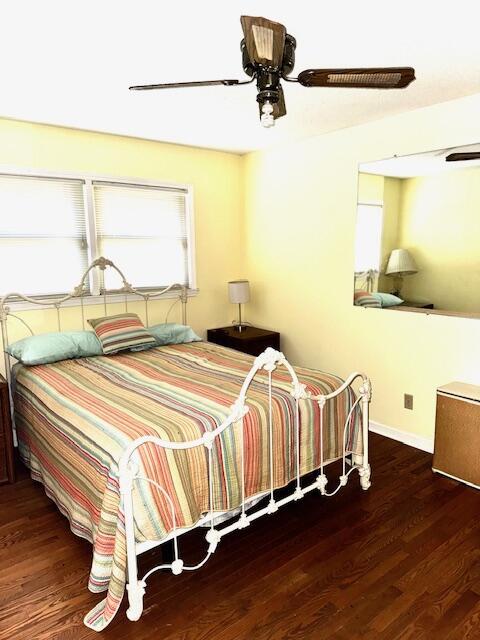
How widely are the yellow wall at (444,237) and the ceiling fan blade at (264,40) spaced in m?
1.84

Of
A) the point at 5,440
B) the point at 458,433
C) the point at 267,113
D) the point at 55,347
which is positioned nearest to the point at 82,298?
the point at 55,347

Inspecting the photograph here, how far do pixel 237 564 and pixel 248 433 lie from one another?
25.0 inches

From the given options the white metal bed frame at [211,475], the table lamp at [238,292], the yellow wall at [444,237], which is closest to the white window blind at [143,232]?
the table lamp at [238,292]

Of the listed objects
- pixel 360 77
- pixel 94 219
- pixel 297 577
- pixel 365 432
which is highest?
pixel 360 77

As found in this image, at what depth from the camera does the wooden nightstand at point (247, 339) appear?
415 centimetres

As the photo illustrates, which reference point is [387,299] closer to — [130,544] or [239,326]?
[239,326]

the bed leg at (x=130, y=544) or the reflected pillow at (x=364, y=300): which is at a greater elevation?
the reflected pillow at (x=364, y=300)

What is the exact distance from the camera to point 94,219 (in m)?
3.75

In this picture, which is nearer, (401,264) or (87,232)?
(401,264)

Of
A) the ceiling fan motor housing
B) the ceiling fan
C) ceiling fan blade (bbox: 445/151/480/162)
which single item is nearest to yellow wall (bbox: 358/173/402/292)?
ceiling fan blade (bbox: 445/151/480/162)

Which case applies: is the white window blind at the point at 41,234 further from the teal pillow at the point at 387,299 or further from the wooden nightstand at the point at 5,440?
the teal pillow at the point at 387,299

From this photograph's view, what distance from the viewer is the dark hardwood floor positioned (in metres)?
1.78

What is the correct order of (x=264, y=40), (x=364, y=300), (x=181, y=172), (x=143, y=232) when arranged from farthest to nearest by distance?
(x=181, y=172) → (x=143, y=232) → (x=364, y=300) → (x=264, y=40)

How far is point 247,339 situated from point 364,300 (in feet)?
3.69
